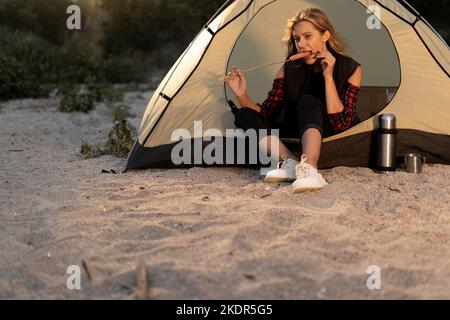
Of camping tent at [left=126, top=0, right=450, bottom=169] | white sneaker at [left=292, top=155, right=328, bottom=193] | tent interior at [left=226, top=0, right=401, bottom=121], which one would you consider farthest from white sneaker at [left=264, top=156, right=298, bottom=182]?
tent interior at [left=226, top=0, right=401, bottom=121]

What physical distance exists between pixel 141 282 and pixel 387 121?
2038mm

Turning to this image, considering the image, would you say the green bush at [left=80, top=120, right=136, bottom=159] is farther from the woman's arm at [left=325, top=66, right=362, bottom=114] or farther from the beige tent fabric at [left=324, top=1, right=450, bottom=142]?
the woman's arm at [left=325, top=66, right=362, bottom=114]

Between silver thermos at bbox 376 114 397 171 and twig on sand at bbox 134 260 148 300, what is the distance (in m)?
1.92

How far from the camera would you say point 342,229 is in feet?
9.07

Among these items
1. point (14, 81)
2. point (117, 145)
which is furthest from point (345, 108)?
point (14, 81)

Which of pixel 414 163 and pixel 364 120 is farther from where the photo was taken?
pixel 364 120

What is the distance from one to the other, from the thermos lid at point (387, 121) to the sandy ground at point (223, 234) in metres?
0.27

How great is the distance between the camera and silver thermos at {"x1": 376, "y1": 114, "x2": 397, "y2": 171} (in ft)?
12.4

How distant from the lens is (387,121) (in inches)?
149

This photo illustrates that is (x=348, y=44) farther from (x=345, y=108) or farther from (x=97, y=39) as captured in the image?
(x=97, y=39)

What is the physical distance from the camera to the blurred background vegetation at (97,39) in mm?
9195

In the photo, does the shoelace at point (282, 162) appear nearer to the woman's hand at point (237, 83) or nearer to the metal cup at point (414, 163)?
the woman's hand at point (237, 83)

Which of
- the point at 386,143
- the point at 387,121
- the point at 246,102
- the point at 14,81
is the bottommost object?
the point at 386,143
